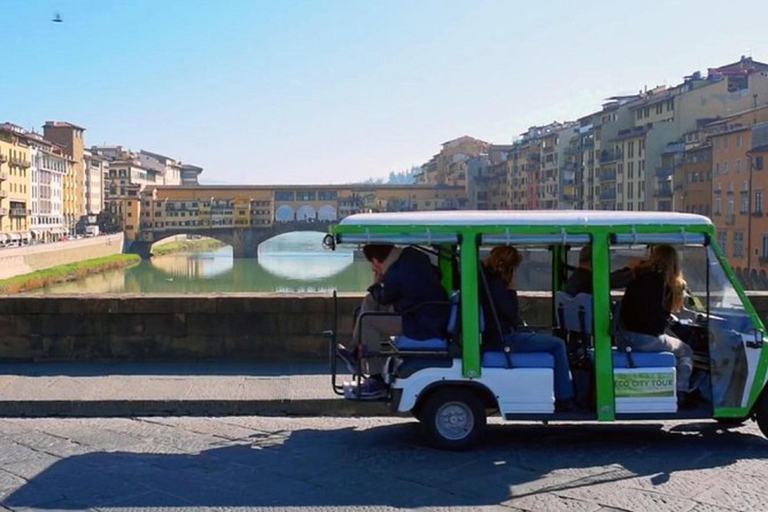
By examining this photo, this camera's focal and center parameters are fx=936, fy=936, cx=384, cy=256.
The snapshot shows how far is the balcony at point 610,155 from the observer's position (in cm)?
8194

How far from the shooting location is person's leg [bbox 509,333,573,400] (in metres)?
7.36

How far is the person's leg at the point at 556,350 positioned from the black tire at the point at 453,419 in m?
0.55

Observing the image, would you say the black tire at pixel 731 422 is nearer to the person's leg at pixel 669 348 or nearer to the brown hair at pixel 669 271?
the person's leg at pixel 669 348

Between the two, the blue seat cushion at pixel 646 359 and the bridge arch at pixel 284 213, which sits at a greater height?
the bridge arch at pixel 284 213

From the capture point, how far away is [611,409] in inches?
286

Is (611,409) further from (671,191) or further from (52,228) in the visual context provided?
(52,228)

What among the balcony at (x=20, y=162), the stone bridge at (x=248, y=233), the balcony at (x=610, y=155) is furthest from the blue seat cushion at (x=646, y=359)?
the balcony at (x=20, y=162)

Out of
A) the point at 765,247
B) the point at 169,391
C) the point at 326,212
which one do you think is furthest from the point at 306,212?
the point at 169,391

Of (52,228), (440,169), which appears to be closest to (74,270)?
(52,228)

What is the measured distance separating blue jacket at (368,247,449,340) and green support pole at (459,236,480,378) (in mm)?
218

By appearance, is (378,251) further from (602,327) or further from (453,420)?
(602,327)


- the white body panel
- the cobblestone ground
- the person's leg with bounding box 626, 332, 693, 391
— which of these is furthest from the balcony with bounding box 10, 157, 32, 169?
the person's leg with bounding box 626, 332, 693, 391

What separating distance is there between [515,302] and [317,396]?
8.57ft

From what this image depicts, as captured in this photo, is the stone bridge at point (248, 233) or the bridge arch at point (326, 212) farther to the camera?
the bridge arch at point (326, 212)
